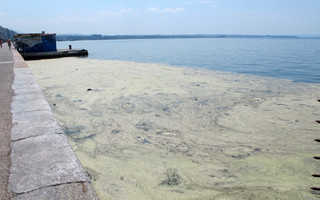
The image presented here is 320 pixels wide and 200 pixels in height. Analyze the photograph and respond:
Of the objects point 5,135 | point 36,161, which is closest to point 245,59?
point 5,135

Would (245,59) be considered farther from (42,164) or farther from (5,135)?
(42,164)

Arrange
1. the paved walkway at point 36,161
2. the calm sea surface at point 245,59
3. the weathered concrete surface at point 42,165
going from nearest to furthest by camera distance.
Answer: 1. the paved walkway at point 36,161
2. the weathered concrete surface at point 42,165
3. the calm sea surface at point 245,59

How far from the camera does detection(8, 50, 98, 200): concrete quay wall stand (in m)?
1.81

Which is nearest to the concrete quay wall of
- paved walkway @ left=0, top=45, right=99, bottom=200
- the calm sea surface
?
paved walkway @ left=0, top=45, right=99, bottom=200

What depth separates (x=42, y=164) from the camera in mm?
2174

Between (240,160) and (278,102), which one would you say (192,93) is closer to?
(278,102)

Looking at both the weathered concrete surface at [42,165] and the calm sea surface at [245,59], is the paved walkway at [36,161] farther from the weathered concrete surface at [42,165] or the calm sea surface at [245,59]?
the calm sea surface at [245,59]

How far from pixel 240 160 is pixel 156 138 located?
143cm

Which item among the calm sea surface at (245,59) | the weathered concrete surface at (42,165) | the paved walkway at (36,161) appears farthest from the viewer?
the calm sea surface at (245,59)

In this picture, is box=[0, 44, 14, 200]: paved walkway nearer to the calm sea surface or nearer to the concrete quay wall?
the concrete quay wall

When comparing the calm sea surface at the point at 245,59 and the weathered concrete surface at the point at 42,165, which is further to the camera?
the calm sea surface at the point at 245,59

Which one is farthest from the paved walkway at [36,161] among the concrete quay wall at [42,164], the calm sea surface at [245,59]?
the calm sea surface at [245,59]

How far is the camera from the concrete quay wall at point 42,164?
71.3 inches

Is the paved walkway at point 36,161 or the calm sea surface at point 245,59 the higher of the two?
the calm sea surface at point 245,59
